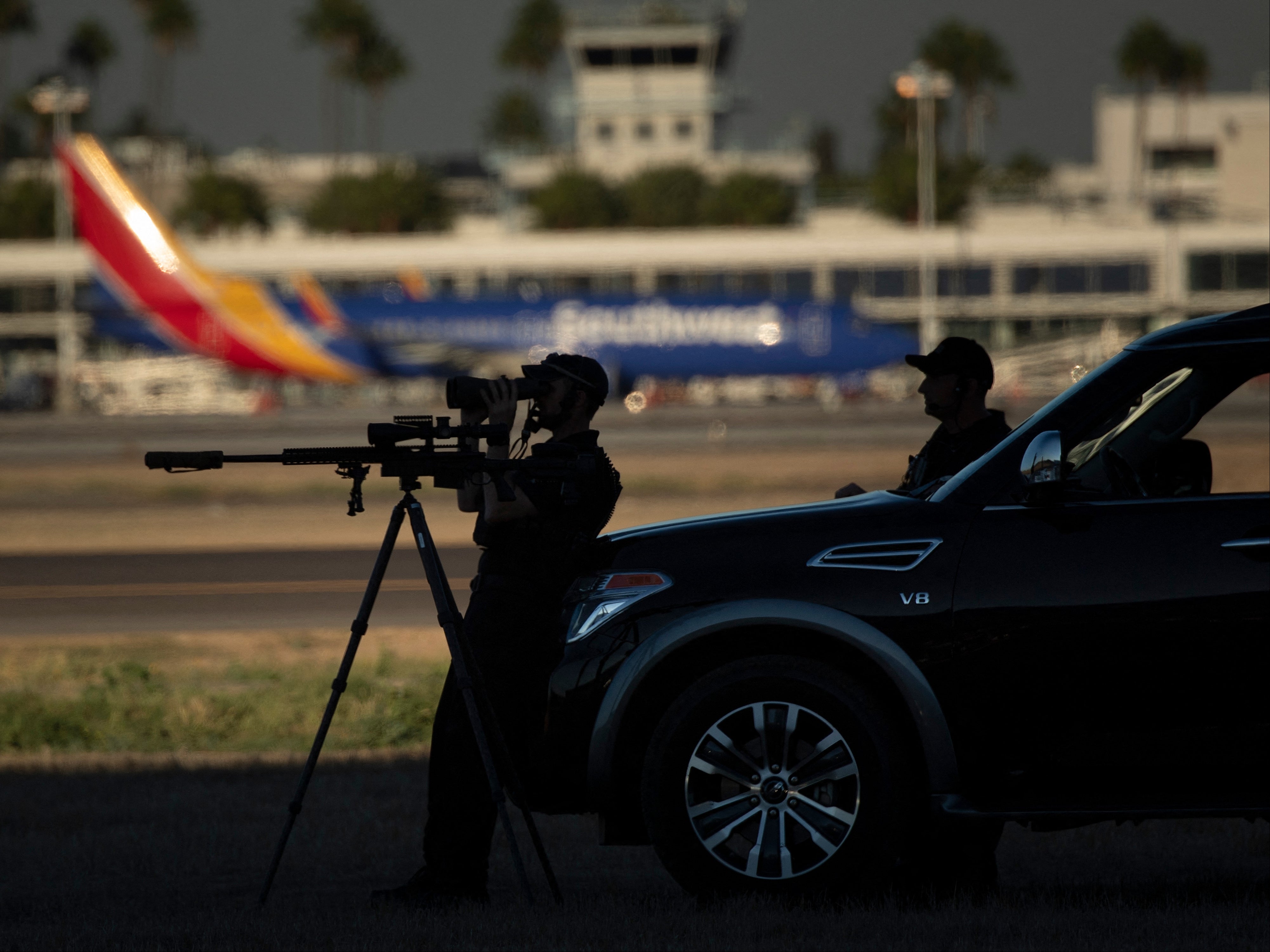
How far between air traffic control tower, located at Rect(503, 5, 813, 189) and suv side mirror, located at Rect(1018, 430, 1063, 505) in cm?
11373

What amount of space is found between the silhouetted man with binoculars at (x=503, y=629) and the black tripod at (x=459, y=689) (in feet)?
0.43

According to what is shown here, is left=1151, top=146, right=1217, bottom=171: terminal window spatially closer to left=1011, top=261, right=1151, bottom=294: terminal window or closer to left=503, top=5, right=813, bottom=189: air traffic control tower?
left=503, top=5, right=813, bottom=189: air traffic control tower

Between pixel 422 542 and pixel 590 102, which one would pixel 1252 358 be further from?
pixel 590 102

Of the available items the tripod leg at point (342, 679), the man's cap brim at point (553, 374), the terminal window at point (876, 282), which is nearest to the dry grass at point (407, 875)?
the tripod leg at point (342, 679)

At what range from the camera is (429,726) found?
34.2ft

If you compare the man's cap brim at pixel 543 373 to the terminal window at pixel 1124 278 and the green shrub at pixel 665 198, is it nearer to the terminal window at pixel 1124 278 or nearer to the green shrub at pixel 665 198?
the terminal window at pixel 1124 278

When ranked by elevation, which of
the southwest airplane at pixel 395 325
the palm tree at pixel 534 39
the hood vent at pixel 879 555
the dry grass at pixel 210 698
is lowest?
the dry grass at pixel 210 698

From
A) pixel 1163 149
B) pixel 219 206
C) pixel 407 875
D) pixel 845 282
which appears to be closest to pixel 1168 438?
pixel 407 875

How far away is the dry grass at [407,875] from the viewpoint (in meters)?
5.20

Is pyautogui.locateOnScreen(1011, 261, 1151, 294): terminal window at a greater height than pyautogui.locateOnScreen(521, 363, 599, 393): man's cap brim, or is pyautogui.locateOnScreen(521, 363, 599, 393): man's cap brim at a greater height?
pyautogui.locateOnScreen(1011, 261, 1151, 294): terminal window

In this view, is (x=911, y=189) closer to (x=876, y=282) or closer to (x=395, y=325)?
(x=876, y=282)

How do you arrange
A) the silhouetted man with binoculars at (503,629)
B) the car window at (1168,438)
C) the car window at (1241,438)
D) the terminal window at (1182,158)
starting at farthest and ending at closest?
the terminal window at (1182,158) → the car window at (1241,438) → the car window at (1168,438) → the silhouetted man with binoculars at (503,629)

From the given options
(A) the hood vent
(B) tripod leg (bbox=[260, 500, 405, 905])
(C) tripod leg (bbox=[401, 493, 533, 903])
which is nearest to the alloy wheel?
(A) the hood vent

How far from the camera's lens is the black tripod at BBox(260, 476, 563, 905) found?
554cm
